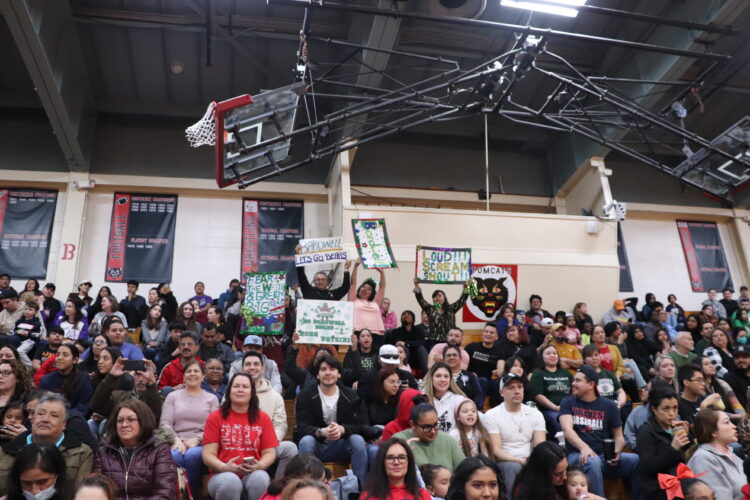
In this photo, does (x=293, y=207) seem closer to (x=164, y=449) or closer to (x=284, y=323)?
(x=284, y=323)

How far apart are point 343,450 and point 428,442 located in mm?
803

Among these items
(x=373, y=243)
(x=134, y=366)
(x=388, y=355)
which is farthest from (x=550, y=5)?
(x=134, y=366)

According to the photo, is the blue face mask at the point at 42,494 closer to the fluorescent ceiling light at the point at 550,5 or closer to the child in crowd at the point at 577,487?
the child in crowd at the point at 577,487

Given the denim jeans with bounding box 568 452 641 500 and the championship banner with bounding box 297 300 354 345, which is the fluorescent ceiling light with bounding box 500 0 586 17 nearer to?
the championship banner with bounding box 297 300 354 345

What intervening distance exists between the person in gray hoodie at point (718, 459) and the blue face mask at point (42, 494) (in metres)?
3.70

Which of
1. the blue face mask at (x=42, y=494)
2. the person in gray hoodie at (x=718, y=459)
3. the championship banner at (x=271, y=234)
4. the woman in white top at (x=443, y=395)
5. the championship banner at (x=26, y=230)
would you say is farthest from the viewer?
the championship banner at (x=271, y=234)

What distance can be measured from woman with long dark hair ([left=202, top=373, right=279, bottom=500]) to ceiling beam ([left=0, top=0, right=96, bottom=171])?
654 cm

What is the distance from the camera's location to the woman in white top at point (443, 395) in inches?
173

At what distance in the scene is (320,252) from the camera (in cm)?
708

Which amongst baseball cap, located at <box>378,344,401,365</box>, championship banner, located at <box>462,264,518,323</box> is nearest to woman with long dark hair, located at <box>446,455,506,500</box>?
baseball cap, located at <box>378,344,401,365</box>

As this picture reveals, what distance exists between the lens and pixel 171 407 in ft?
14.0

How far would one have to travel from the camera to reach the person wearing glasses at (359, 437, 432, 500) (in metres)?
3.00

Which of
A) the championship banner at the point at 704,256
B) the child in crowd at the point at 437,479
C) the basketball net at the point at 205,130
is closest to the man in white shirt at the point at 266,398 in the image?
the child in crowd at the point at 437,479

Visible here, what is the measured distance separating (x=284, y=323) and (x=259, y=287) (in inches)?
21.0
